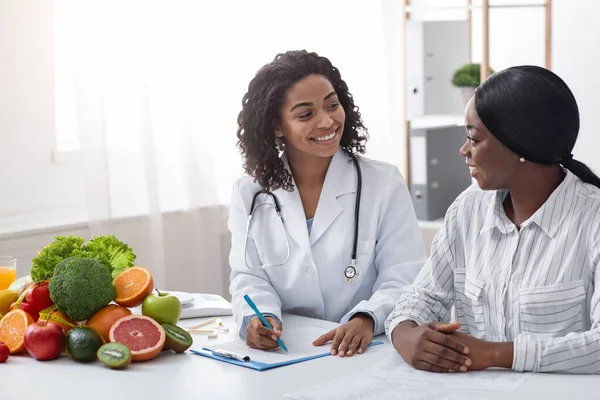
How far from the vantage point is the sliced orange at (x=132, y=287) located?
200 centimetres

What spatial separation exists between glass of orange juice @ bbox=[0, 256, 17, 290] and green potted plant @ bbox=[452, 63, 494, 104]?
2444 mm

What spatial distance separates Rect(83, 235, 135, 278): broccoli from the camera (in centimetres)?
207

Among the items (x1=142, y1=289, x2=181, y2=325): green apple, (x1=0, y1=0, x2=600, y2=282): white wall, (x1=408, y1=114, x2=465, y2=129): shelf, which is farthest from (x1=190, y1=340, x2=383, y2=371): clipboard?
(x1=408, y1=114, x2=465, y2=129): shelf

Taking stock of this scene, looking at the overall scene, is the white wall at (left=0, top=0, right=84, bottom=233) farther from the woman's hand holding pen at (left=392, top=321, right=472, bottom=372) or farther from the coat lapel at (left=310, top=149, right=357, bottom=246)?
the woman's hand holding pen at (left=392, top=321, right=472, bottom=372)

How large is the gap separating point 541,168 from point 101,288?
1.00 meters

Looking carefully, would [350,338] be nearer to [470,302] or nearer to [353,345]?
[353,345]

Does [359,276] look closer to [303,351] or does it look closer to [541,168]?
[303,351]

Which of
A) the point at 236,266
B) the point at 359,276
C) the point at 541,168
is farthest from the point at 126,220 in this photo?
the point at 541,168

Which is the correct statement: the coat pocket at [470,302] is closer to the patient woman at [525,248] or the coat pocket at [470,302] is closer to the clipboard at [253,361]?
the patient woman at [525,248]

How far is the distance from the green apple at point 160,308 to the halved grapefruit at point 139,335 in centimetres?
3

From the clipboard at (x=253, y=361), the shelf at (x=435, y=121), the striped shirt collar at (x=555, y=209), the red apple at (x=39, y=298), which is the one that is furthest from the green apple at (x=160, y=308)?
the shelf at (x=435, y=121)

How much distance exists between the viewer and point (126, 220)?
139 inches

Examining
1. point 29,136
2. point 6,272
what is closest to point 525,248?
point 6,272

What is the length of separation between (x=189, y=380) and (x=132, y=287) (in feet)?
1.16
